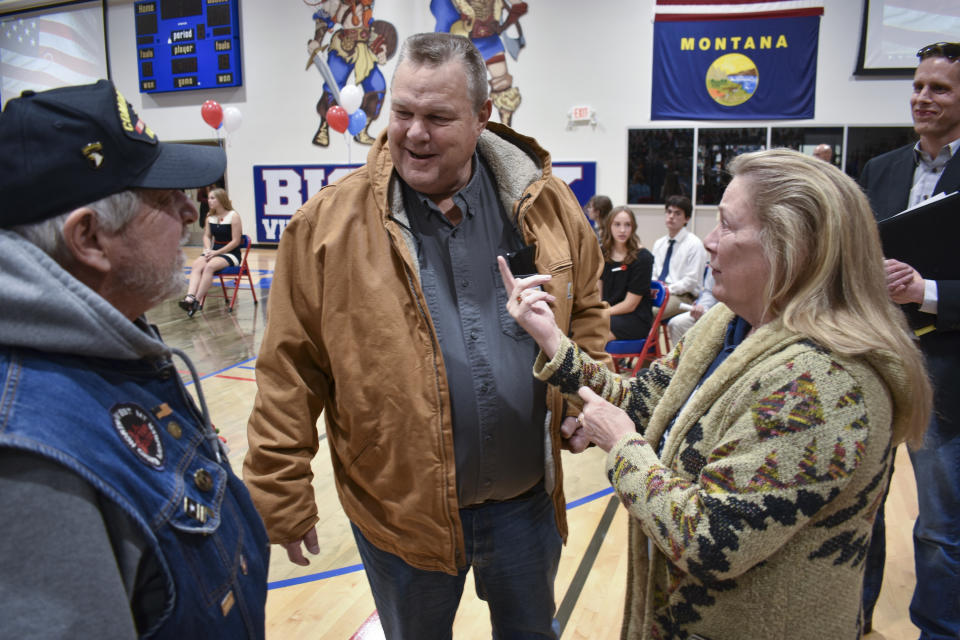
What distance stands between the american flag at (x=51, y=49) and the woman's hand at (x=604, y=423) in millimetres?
17245

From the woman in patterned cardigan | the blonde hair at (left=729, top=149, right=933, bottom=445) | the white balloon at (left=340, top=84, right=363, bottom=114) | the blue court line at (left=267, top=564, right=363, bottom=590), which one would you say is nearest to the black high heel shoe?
the white balloon at (left=340, top=84, right=363, bottom=114)

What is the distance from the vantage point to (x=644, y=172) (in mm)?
11172

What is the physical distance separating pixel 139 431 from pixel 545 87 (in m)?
11.7

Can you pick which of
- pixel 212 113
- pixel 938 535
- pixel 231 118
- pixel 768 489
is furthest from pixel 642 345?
pixel 212 113

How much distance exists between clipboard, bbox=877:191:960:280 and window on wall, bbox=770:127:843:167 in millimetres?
9257

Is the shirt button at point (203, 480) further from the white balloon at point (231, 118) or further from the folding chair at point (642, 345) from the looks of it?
→ the white balloon at point (231, 118)

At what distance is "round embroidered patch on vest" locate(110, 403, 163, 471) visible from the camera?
0.87 m

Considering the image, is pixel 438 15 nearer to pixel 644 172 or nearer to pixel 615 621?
pixel 644 172

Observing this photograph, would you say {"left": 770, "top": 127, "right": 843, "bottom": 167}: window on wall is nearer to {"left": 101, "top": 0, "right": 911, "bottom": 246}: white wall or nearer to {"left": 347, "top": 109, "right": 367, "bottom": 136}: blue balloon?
{"left": 101, "top": 0, "right": 911, "bottom": 246}: white wall

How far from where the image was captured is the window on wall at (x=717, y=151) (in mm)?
10430

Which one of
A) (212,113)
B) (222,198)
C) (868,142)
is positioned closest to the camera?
(222,198)

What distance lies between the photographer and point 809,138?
10.3 meters

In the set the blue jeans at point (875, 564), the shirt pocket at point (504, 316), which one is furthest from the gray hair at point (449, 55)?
the blue jeans at point (875, 564)

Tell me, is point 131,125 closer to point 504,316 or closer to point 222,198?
point 504,316
